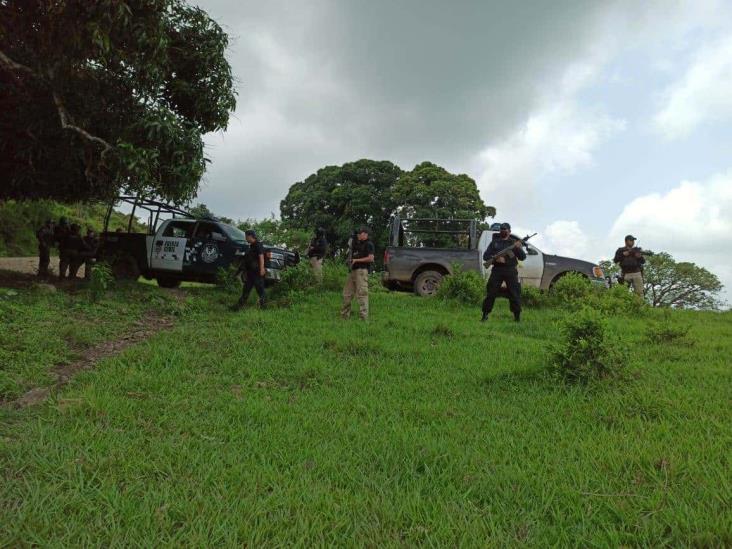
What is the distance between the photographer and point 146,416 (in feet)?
11.9

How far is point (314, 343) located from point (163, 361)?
178 cm

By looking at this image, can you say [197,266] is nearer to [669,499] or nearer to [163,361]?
[163,361]

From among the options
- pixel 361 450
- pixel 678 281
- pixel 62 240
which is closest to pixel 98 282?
pixel 62 240

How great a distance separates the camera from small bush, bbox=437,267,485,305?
10.5m

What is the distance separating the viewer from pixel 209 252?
37.9 ft

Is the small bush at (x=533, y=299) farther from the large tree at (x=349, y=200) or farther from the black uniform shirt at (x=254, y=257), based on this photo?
the large tree at (x=349, y=200)

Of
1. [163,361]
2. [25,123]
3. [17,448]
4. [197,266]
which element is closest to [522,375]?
[163,361]

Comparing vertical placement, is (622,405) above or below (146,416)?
above

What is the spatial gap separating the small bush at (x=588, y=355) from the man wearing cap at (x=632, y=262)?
6776 millimetres

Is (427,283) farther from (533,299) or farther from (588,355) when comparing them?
(588,355)

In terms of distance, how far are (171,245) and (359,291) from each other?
5.99 meters

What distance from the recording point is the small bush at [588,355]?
14.5ft

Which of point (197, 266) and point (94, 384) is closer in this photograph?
point (94, 384)

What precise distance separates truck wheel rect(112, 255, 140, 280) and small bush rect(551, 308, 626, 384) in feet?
36.0
